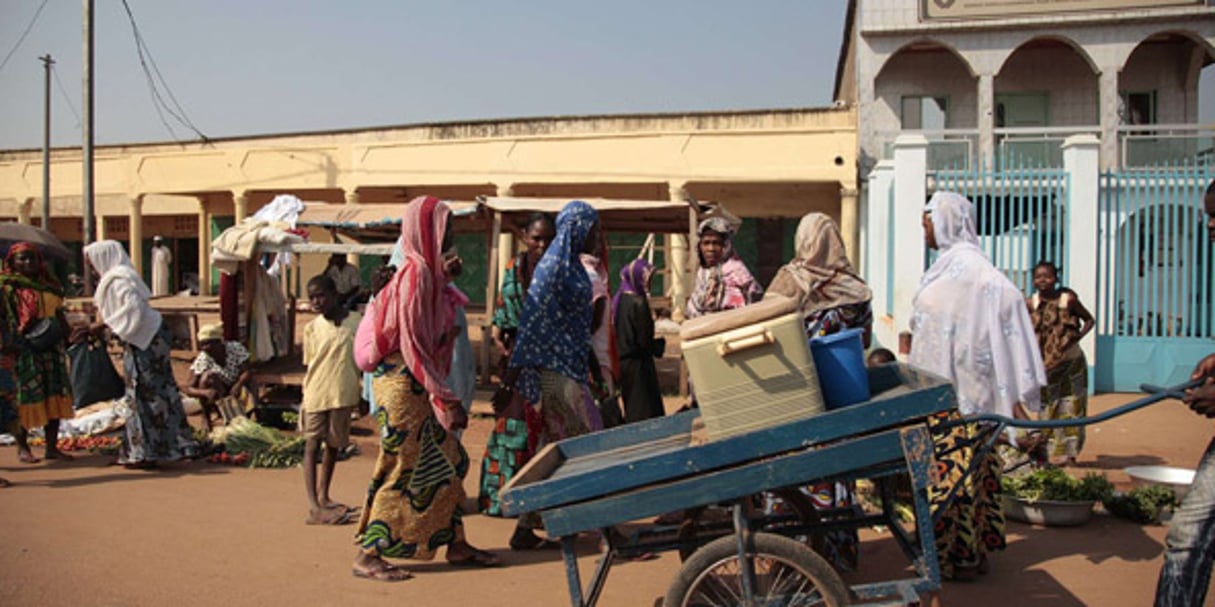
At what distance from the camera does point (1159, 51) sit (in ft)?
60.2

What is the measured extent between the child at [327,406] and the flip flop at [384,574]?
3.58ft

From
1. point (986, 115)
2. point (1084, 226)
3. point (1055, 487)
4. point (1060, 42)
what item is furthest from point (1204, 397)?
point (1060, 42)

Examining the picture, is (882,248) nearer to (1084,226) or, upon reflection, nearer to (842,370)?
(1084,226)

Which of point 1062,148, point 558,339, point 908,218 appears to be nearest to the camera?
point 558,339

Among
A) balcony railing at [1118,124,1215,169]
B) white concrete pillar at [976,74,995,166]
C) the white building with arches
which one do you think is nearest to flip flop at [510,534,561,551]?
the white building with arches

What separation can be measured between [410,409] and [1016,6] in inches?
642

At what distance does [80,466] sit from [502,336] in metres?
3.85

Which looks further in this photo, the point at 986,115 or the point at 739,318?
the point at 986,115

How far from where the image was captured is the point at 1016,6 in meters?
16.9

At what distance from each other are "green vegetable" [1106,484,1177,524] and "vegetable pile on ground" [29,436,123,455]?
23.8ft

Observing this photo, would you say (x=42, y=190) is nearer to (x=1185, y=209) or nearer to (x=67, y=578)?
(x=67, y=578)

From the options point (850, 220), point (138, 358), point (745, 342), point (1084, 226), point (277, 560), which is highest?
point (850, 220)

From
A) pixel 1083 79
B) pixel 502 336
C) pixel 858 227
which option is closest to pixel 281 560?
pixel 502 336

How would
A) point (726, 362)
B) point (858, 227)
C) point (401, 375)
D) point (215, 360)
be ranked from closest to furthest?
point (726, 362) < point (401, 375) < point (215, 360) < point (858, 227)
